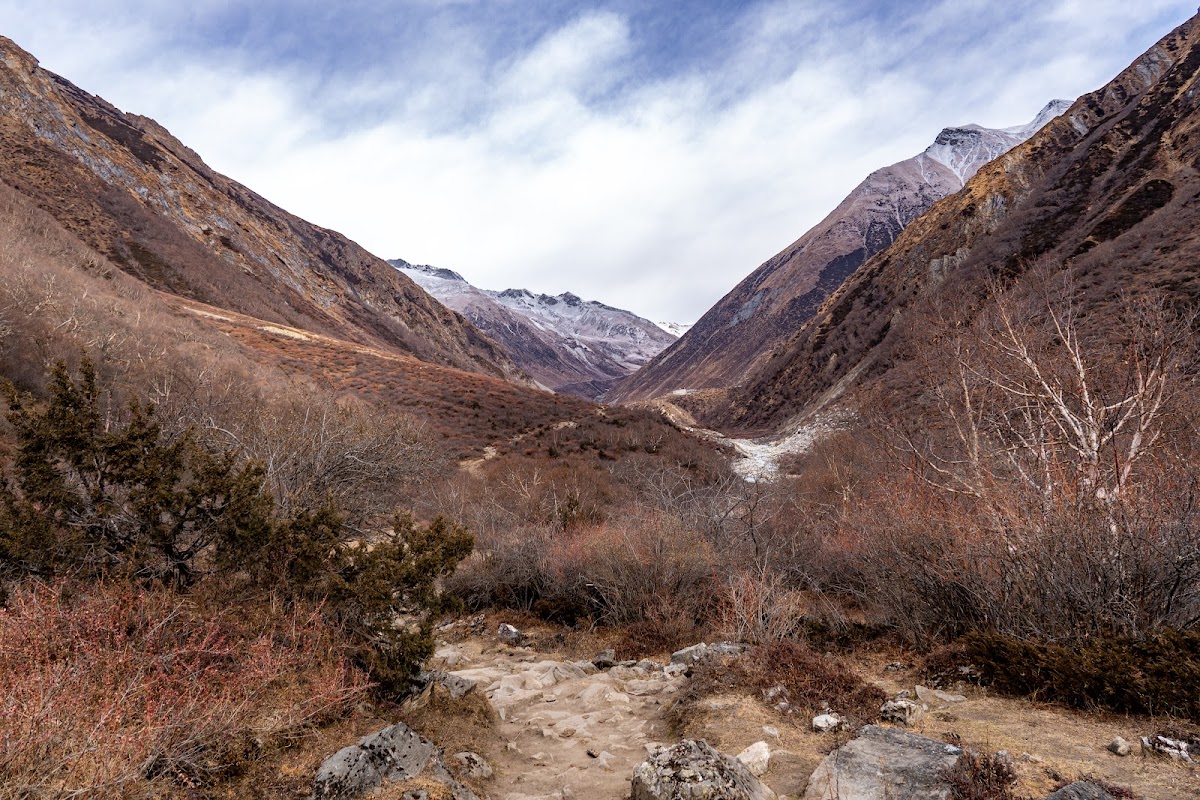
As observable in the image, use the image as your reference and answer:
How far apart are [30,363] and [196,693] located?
540 inches

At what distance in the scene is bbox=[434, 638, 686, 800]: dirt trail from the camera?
4035 millimetres

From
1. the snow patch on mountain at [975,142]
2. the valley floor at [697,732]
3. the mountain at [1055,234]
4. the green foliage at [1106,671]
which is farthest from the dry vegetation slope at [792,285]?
the green foliage at [1106,671]

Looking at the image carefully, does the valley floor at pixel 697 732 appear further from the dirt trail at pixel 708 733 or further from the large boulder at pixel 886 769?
the large boulder at pixel 886 769

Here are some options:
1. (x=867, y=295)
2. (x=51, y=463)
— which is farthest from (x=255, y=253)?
(x=51, y=463)

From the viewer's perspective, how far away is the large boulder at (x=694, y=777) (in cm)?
309

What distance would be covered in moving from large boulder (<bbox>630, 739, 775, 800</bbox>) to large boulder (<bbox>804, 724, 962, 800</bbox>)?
0.38 metres

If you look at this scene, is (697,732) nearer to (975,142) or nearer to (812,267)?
(812,267)

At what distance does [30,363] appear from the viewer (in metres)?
12.5

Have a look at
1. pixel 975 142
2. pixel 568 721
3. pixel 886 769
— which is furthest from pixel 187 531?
pixel 975 142

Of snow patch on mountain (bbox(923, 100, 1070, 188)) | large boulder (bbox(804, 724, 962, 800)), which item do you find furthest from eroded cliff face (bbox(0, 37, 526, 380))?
snow patch on mountain (bbox(923, 100, 1070, 188))

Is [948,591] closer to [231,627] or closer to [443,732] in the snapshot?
[443,732]

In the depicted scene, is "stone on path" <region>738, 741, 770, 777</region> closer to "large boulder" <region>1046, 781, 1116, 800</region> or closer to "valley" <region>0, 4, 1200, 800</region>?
"valley" <region>0, 4, 1200, 800</region>

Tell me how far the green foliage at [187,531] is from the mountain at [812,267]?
93987 mm

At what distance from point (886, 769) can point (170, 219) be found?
6782 cm
